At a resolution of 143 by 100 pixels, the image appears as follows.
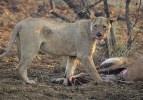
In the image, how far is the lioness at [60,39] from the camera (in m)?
8.83

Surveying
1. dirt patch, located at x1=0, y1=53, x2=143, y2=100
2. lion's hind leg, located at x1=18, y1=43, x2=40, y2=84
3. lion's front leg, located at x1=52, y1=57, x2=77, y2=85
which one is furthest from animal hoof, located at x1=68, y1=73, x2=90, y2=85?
lion's hind leg, located at x1=18, y1=43, x2=40, y2=84

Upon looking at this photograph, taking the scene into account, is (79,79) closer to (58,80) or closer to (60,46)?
(58,80)

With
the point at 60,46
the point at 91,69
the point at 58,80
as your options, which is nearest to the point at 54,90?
the point at 58,80

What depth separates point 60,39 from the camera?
9.16m

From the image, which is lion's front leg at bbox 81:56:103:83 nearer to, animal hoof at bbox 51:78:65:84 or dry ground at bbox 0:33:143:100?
dry ground at bbox 0:33:143:100

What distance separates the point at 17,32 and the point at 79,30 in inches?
38.5

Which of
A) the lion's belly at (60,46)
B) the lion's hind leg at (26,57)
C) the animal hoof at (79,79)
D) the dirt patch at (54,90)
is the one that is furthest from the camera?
the lion's belly at (60,46)

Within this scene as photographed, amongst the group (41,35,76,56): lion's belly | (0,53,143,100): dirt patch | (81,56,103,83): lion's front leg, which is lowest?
(0,53,143,100): dirt patch

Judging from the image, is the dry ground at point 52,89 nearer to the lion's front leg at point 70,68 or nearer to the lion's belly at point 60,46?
the lion's front leg at point 70,68

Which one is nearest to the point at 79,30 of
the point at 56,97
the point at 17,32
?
the point at 17,32

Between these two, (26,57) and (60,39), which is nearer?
(26,57)

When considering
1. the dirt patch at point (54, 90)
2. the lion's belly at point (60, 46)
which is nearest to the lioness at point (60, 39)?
the lion's belly at point (60, 46)

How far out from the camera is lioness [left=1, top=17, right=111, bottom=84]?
8.83m

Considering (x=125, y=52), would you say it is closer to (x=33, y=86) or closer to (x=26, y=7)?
(x=33, y=86)
